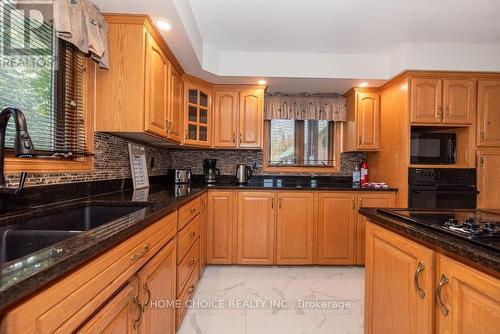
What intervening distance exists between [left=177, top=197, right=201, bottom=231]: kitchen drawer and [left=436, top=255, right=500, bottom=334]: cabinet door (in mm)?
1372

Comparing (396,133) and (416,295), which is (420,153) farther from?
(416,295)

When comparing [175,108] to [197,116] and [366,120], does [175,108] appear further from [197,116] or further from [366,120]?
[366,120]

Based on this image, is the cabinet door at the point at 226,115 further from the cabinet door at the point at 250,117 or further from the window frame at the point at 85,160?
the window frame at the point at 85,160

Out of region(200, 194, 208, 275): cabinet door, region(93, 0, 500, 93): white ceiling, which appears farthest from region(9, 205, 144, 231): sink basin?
region(93, 0, 500, 93): white ceiling

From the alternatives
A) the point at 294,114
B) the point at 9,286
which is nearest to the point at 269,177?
the point at 294,114

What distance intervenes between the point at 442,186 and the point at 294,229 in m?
1.52

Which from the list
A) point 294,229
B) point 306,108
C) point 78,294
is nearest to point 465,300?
point 78,294

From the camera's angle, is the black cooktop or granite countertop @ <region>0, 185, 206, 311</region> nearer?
granite countertop @ <region>0, 185, 206, 311</region>

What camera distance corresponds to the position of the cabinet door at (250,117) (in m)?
2.90

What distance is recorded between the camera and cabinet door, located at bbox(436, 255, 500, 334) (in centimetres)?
68

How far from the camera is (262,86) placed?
114 inches

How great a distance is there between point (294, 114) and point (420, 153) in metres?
1.43

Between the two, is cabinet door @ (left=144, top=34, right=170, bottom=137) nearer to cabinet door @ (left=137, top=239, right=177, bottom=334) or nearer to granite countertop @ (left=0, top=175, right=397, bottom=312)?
granite countertop @ (left=0, top=175, right=397, bottom=312)

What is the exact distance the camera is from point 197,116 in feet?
9.11
